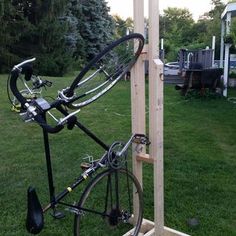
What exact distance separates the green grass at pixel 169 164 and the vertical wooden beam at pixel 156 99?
1.84ft

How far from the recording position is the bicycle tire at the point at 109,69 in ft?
7.23

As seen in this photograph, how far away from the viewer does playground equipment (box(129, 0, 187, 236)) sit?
235 cm

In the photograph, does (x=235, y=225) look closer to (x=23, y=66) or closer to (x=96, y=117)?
(x=23, y=66)

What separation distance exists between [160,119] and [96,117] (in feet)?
14.2

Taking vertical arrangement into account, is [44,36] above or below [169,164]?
above

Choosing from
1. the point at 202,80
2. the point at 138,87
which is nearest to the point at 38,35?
the point at 202,80

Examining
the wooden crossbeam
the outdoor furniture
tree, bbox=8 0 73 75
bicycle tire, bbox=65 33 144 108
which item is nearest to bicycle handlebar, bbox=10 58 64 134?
bicycle tire, bbox=65 33 144 108

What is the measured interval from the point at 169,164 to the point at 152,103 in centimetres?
187

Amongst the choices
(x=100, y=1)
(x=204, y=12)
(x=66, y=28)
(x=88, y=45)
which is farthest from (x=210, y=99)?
(x=204, y=12)

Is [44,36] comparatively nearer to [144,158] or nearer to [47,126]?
[144,158]

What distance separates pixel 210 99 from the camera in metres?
8.54

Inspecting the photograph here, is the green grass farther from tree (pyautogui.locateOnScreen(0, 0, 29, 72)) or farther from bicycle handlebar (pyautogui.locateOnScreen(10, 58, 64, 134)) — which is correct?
tree (pyautogui.locateOnScreen(0, 0, 29, 72))

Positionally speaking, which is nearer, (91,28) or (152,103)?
(152,103)

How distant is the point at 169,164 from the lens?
13.7ft
